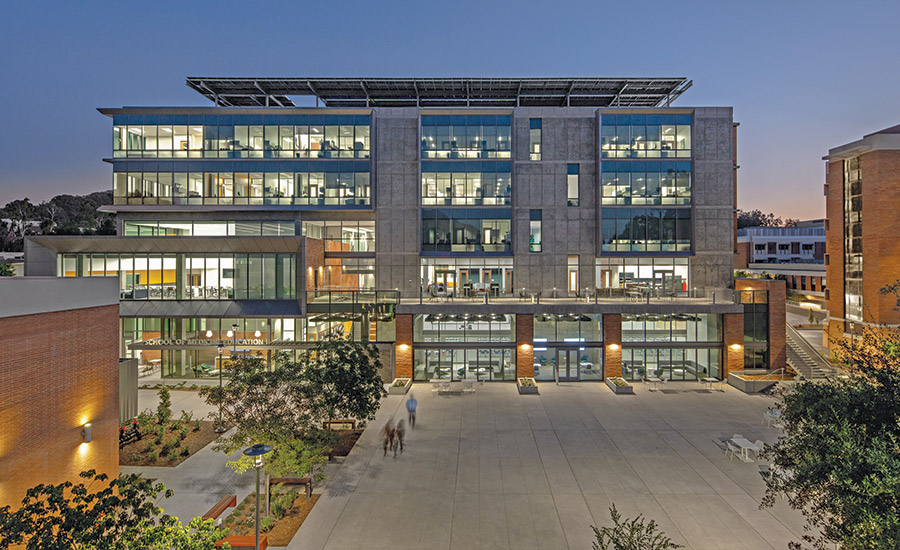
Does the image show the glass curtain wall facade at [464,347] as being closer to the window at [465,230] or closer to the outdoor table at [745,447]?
the window at [465,230]

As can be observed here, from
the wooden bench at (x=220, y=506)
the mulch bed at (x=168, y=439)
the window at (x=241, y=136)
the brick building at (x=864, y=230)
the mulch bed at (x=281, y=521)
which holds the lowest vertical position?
the mulch bed at (x=168, y=439)

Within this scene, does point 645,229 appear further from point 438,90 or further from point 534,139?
point 438,90

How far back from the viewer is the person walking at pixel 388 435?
17.6 m

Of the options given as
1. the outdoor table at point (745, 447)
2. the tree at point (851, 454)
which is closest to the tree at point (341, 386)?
the tree at point (851, 454)

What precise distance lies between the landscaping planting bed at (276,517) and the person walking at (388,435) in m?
4.24

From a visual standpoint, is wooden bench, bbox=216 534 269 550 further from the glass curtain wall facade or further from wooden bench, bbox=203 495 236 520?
the glass curtain wall facade

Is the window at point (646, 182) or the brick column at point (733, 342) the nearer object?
the brick column at point (733, 342)

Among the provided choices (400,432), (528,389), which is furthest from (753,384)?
(400,432)

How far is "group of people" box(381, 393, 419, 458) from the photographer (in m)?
17.4

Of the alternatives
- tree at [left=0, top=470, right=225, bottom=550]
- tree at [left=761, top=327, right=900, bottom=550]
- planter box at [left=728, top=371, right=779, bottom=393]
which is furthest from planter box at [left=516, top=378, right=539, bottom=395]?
tree at [left=0, top=470, right=225, bottom=550]

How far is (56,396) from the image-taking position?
1087 centimetres

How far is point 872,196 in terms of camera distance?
96.7 ft

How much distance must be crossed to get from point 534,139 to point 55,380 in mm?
30459

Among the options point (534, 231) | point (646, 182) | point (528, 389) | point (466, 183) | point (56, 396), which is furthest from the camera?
point (534, 231)
